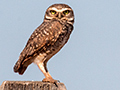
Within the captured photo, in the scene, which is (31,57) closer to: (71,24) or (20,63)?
(20,63)

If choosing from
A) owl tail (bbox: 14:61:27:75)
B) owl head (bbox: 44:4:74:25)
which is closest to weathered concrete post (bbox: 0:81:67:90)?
owl tail (bbox: 14:61:27:75)

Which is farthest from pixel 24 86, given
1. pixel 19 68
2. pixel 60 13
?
pixel 60 13

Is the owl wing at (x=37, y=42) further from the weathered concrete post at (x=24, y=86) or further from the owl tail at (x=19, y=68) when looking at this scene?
the weathered concrete post at (x=24, y=86)

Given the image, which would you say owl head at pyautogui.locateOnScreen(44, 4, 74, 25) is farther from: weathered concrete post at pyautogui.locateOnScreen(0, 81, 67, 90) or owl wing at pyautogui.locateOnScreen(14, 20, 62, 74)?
weathered concrete post at pyautogui.locateOnScreen(0, 81, 67, 90)

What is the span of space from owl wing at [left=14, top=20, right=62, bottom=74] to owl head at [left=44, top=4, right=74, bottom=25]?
11.6 inches

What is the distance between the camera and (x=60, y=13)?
22.9 ft

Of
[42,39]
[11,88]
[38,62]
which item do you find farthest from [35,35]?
[11,88]

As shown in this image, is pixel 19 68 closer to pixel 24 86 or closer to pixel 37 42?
pixel 37 42

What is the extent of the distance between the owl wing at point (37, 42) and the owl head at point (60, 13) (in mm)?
294

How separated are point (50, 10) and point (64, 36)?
83 centimetres

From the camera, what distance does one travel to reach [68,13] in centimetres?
709

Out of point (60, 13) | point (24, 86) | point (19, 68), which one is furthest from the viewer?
point (60, 13)

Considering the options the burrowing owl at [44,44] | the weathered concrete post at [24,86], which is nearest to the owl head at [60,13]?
the burrowing owl at [44,44]

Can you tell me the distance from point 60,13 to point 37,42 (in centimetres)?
92
